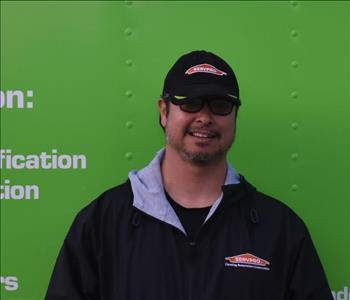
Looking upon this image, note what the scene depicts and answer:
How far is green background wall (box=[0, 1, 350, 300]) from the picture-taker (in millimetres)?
1497

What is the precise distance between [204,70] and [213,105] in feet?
0.33

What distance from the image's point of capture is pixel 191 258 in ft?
3.96

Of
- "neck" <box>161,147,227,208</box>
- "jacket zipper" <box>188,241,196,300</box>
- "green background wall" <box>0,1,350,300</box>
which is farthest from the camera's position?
"green background wall" <box>0,1,350,300</box>

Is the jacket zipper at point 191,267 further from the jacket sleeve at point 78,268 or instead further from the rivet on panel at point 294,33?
the rivet on panel at point 294,33

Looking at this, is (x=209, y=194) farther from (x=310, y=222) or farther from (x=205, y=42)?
(x=205, y=42)

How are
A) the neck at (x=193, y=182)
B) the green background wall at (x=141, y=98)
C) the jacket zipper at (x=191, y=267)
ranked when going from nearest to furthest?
the jacket zipper at (x=191, y=267) < the neck at (x=193, y=182) < the green background wall at (x=141, y=98)

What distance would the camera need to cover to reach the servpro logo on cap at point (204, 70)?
4.13 feet

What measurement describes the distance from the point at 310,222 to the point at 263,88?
47 centimetres

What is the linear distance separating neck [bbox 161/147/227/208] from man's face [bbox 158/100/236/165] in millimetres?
49

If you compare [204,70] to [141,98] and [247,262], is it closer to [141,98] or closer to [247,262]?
[141,98]

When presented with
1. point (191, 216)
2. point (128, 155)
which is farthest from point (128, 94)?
point (191, 216)

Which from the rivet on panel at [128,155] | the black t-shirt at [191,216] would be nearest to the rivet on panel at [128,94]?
the rivet on panel at [128,155]

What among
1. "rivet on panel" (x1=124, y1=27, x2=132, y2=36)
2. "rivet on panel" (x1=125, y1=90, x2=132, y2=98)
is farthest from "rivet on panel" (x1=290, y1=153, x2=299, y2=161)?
"rivet on panel" (x1=124, y1=27, x2=132, y2=36)

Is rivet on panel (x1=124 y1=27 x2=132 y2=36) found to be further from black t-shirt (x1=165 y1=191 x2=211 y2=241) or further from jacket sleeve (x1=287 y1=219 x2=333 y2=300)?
jacket sleeve (x1=287 y1=219 x2=333 y2=300)
